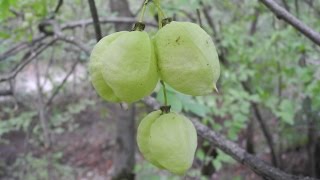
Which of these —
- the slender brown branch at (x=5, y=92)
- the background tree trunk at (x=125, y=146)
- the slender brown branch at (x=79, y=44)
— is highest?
the slender brown branch at (x=79, y=44)

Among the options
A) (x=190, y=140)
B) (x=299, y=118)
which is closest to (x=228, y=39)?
(x=299, y=118)

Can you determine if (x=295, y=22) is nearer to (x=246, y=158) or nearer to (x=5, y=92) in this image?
(x=246, y=158)

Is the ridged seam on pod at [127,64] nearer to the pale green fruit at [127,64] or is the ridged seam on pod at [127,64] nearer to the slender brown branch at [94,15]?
the pale green fruit at [127,64]

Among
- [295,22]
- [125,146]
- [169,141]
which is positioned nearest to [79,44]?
[295,22]

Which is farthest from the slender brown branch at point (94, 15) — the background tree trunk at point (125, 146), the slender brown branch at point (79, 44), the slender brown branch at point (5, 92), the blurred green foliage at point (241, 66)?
the background tree trunk at point (125, 146)

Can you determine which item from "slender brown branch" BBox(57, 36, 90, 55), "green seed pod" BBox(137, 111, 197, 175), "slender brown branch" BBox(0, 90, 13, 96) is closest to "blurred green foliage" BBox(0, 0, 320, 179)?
"slender brown branch" BBox(57, 36, 90, 55)
